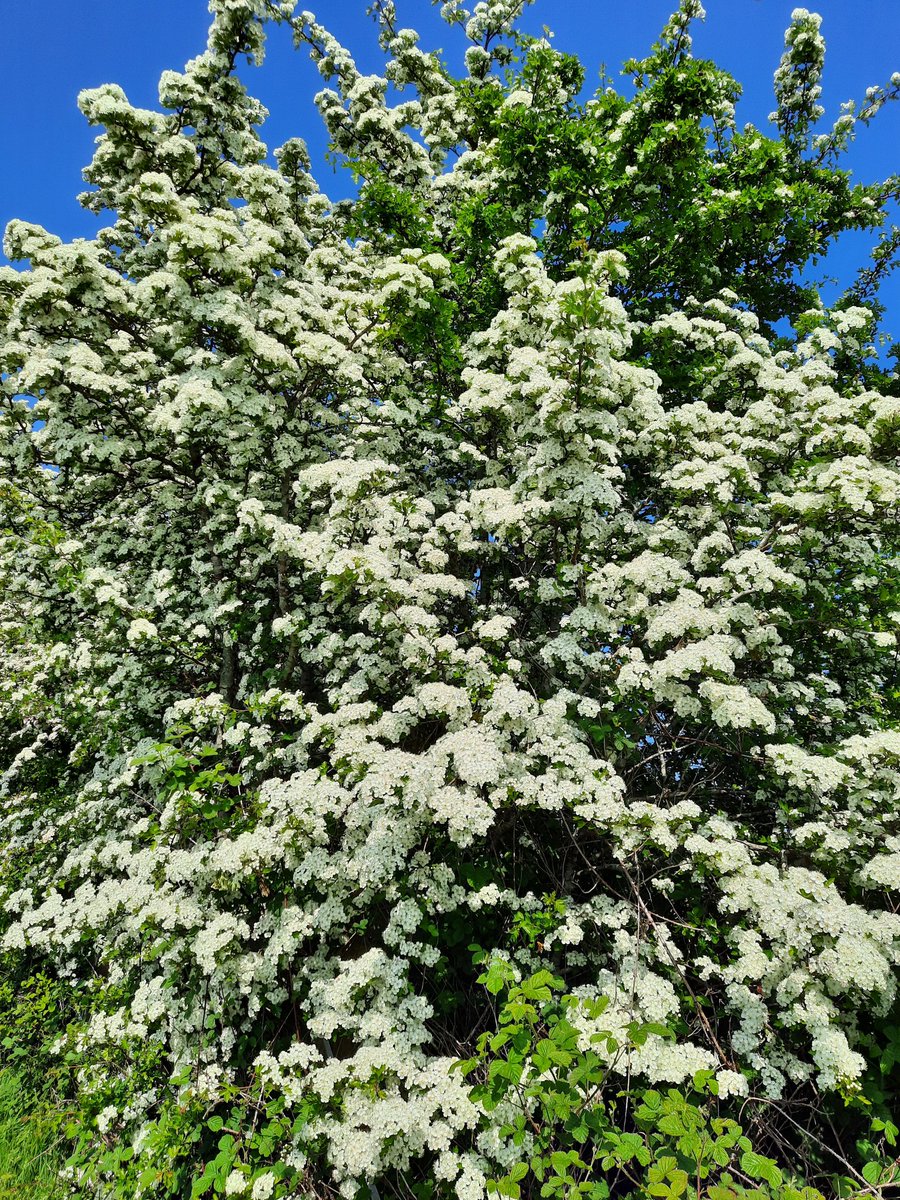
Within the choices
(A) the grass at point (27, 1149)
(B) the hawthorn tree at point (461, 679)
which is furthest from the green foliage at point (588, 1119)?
(A) the grass at point (27, 1149)

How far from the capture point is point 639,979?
507 cm

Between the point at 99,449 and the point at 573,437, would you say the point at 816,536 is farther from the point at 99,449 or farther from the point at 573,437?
the point at 99,449

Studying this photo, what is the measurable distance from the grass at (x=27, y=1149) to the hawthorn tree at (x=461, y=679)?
368 millimetres

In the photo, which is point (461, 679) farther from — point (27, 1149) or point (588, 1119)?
point (27, 1149)

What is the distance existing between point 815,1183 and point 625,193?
14099mm

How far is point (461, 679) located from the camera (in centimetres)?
647

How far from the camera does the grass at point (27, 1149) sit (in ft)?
19.2

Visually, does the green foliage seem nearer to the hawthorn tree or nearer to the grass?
the hawthorn tree

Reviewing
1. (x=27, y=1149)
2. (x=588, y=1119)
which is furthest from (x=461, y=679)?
(x=27, y=1149)

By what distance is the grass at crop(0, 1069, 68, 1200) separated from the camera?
5867 millimetres

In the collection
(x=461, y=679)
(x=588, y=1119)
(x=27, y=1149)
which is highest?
(x=461, y=679)

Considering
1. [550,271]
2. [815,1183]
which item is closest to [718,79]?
[550,271]

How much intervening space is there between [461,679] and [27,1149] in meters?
7.37

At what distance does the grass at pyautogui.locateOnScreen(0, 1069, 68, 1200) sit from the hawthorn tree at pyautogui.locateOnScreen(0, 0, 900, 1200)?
368 mm
